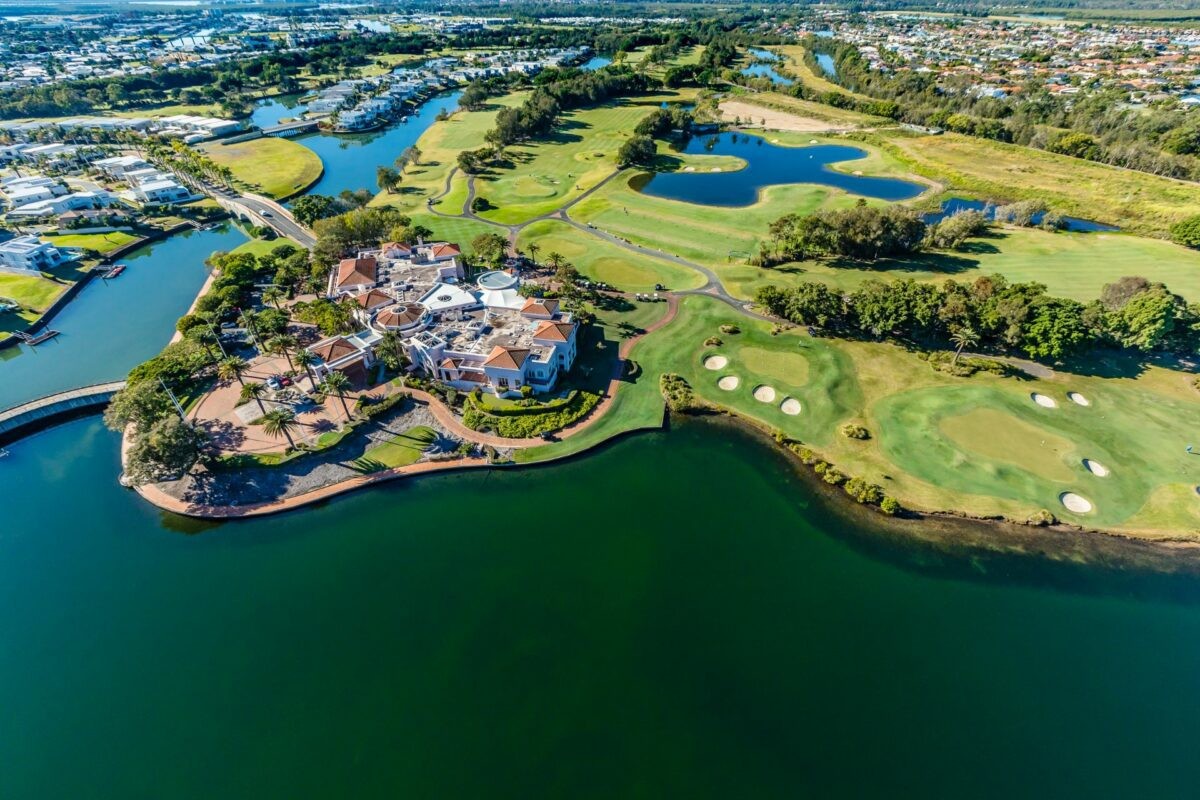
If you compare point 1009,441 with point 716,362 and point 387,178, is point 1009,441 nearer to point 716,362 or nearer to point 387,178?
point 716,362

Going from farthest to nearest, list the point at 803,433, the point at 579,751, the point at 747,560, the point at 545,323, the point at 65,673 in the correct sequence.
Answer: the point at 545,323
the point at 803,433
the point at 747,560
the point at 65,673
the point at 579,751

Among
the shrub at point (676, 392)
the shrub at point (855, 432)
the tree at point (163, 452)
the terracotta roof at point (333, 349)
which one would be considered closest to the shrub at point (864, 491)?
the shrub at point (855, 432)

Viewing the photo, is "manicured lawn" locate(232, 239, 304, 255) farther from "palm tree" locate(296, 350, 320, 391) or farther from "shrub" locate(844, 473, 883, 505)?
"shrub" locate(844, 473, 883, 505)

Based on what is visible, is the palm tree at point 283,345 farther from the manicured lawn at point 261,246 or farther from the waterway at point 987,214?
the waterway at point 987,214

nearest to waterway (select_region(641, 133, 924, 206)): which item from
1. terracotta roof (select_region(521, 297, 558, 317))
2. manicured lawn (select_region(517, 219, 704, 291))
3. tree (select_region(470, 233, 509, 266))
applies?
manicured lawn (select_region(517, 219, 704, 291))

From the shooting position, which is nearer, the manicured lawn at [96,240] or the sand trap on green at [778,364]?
the sand trap on green at [778,364]

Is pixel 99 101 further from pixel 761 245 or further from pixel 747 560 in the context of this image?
pixel 747 560

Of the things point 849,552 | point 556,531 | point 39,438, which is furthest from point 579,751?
point 39,438
